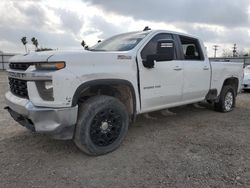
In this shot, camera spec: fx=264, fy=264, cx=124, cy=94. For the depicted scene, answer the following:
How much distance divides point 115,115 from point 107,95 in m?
0.37

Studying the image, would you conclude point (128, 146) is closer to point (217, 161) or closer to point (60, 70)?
point (217, 161)

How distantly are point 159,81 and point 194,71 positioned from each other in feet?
4.19

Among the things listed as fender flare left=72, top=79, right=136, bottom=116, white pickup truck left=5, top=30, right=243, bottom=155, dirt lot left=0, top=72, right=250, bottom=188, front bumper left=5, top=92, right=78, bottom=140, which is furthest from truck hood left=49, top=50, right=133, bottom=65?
dirt lot left=0, top=72, right=250, bottom=188

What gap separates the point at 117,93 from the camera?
436cm

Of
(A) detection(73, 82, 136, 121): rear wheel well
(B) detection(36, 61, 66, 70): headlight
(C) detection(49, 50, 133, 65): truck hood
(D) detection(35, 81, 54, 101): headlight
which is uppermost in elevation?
(C) detection(49, 50, 133, 65): truck hood

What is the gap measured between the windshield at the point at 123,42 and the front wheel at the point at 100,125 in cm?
113

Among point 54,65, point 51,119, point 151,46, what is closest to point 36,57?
point 54,65

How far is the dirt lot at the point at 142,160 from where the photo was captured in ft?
10.6

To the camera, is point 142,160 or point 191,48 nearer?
point 142,160

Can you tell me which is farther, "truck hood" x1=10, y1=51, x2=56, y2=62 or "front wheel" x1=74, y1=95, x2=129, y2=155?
"front wheel" x1=74, y1=95, x2=129, y2=155

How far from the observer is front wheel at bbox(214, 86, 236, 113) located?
270 inches

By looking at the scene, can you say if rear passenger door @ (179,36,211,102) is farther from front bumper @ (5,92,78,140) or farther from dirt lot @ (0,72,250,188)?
front bumper @ (5,92,78,140)

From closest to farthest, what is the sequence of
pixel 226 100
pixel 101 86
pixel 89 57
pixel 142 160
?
1. pixel 89 57
2. pixel 142 160
3. pixel 101 86
4. pixel 226 100

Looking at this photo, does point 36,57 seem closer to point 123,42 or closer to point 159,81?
point 123,42
